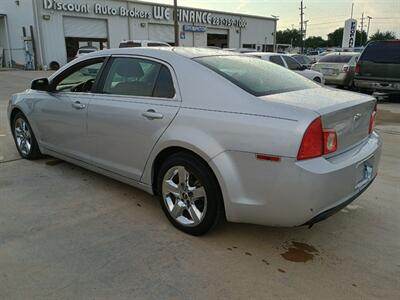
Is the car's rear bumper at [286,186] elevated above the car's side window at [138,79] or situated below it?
below

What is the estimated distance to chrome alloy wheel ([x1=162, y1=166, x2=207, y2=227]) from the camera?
3281 millimetres

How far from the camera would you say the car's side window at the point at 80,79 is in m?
4.33

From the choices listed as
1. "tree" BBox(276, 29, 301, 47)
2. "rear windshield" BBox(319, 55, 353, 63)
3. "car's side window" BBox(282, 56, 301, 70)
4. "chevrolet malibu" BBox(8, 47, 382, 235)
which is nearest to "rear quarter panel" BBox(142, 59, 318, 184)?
"chevrolet malibu" BBox(8, 47, 382, 235)

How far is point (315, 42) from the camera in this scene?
10925cm

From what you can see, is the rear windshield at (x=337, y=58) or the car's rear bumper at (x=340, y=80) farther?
the rear windshield at (x=337, y=58)

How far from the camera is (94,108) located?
406 cm

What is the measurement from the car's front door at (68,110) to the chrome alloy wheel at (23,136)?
0.43 m

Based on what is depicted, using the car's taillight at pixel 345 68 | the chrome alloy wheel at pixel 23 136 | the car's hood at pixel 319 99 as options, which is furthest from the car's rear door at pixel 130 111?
the car's taillight at pixel 345 68

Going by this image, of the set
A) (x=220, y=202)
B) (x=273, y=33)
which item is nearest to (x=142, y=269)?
(x=220, y=202)

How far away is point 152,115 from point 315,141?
1.44 metres

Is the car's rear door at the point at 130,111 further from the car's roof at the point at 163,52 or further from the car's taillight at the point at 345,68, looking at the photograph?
the car's taillight at the point at 345,68

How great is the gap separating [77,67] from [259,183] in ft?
9.15

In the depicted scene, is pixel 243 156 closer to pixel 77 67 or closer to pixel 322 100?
pixel 322 100

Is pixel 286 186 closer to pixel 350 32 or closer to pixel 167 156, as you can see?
pixel 167 156
